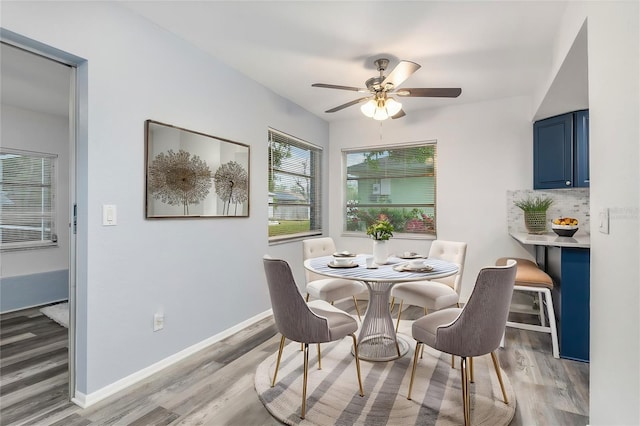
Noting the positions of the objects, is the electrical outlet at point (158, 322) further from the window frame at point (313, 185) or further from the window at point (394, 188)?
the window at point (394, 188)

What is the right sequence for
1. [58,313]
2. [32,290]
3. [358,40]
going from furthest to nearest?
1. [32,290]
2. [58,313]
3. [358,40]

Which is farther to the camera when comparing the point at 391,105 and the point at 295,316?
the point at 391,105

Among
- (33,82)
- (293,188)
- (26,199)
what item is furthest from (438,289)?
(26,199)

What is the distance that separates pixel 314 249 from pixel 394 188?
1.75 m

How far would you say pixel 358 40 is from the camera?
99.0 inches

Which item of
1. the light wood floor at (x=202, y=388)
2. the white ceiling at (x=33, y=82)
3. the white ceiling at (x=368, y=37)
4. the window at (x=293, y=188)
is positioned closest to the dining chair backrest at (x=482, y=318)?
the light wood floor at (x=202, y=388)

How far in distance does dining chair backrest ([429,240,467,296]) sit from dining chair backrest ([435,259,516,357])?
42.0 inches

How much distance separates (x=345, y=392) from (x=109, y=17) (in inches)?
108

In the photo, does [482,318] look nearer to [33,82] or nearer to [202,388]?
[202,388]

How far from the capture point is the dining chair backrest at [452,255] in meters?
2.92

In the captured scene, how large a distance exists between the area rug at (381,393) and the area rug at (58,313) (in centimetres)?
243

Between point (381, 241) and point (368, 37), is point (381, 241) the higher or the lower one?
the lower one

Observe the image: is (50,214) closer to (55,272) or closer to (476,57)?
(55,272)

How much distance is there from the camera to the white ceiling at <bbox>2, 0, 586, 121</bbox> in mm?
2139
